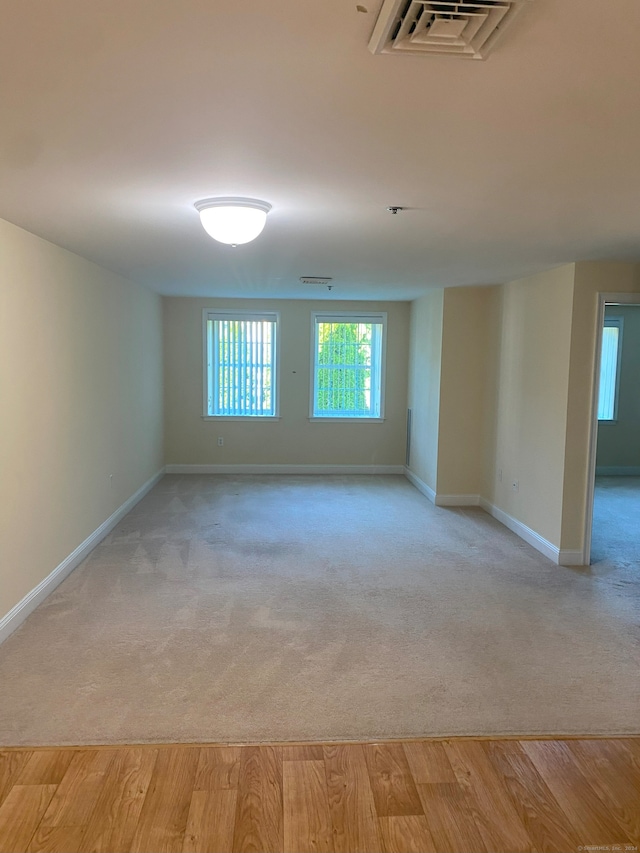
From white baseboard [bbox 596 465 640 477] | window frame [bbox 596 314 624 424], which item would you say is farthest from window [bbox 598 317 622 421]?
white baseboard [bbox 596 465 640 477]

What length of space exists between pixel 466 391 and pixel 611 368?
10.1 ft

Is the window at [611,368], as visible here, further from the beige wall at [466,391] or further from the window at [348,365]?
the window at [348,365]

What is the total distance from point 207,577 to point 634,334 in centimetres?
667

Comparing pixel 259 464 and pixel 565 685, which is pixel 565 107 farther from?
pixel 259 464

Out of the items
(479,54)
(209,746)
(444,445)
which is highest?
(479,54)

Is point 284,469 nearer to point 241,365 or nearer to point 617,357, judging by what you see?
point 241,365

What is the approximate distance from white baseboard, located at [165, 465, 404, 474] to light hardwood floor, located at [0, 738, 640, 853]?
5.44 m

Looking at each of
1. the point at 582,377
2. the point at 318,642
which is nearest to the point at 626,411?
the point at 582,377

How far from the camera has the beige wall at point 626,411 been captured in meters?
7.95

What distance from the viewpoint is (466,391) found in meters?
6.21

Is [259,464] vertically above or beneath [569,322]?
beneath

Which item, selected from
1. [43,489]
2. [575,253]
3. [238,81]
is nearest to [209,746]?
[43,489]

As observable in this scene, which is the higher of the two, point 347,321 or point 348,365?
point 347,321

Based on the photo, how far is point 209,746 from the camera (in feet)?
7.72
